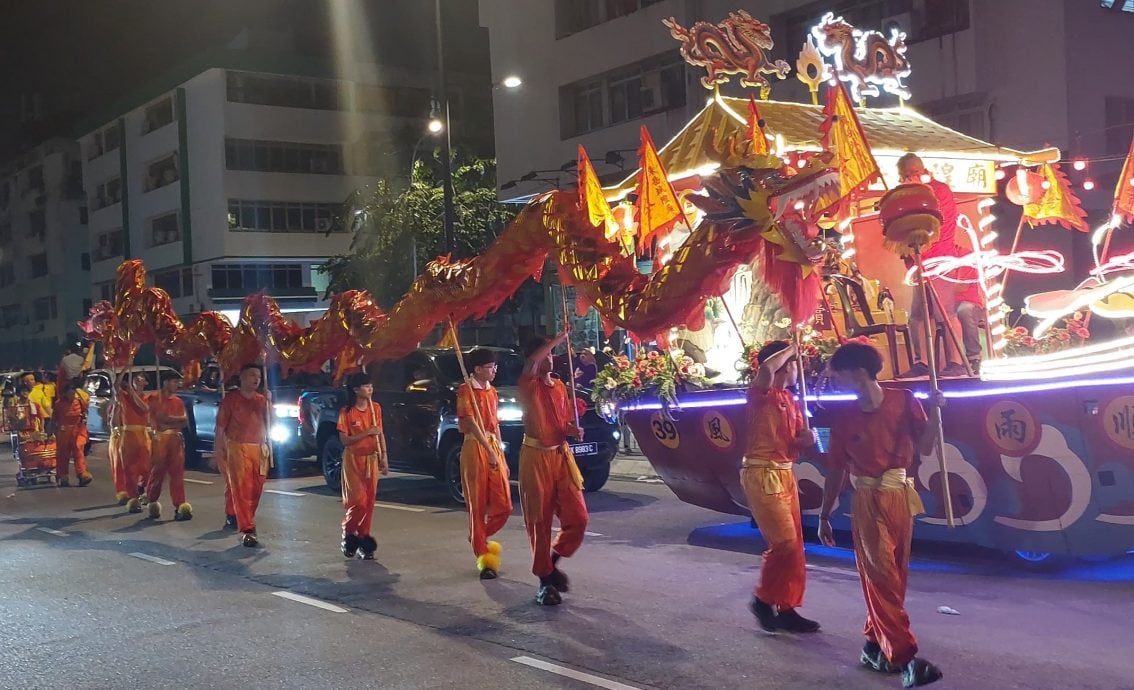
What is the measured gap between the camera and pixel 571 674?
5.67 metres

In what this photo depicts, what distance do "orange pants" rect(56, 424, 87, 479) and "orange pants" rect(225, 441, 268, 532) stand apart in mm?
6589

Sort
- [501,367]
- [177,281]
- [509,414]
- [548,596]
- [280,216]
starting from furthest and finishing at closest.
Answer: [177,281]
[280,216]
[501,367]
[509,414]
[548,596]

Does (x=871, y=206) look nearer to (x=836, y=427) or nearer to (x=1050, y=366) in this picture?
(x=1050, y=366)

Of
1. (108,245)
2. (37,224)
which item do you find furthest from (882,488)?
(37,224)

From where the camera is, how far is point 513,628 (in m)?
6.74

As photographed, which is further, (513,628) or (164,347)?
(164,347)

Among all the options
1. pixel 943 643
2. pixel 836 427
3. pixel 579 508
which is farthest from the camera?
pixel 579 508

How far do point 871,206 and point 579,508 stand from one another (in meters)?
5.70

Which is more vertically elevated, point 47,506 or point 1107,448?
point 1107,448

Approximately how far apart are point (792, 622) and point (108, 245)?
4700cm

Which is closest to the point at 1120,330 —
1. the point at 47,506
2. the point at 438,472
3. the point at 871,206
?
the point at 871,206

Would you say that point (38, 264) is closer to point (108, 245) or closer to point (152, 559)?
point (108, 245)

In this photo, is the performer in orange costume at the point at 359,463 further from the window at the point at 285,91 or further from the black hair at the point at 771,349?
the window at the point at 285,91

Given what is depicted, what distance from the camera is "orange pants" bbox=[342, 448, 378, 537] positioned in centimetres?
941
